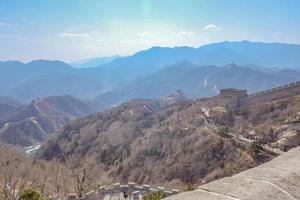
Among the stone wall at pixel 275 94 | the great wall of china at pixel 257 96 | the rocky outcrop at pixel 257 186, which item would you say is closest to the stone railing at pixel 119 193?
the rocky outcrop at pixel 257 186

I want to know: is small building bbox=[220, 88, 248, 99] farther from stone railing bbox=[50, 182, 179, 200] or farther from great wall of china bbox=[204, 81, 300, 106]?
stone railing bbox=[50, 182, 179, 200]

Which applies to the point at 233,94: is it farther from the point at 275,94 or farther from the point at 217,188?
the point at 217,188

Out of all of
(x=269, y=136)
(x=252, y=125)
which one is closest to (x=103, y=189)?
(x=269, y=136)

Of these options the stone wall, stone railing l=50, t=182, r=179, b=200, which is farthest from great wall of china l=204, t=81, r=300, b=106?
stone railing l=50, t=182, r=179, b=200

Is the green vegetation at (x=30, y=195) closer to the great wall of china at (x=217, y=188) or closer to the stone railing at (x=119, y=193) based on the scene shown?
the great wall of china at (x=217, y=188)

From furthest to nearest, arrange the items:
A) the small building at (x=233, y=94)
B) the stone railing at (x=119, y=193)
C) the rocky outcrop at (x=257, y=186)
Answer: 1. the small building at (x=233, y=94)
2. the stone railing at (x=119, y=193)
3. the rocky outcrop at (x=257, y=186)

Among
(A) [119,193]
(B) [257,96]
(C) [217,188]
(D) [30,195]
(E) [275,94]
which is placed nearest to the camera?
(C) [217,188]

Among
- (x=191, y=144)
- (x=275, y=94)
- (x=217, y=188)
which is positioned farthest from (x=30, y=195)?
(x=275, y=94)

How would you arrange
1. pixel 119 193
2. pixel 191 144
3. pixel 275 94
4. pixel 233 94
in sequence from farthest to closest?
pixel 233 94
pixel 275 94
pixel 191 144
pixel 119 193

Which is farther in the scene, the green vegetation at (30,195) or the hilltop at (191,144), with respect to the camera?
the hilltop at (191,144)

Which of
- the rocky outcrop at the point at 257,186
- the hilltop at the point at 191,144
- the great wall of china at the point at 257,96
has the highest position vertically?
the rocky outcrop at the point at 257,186
